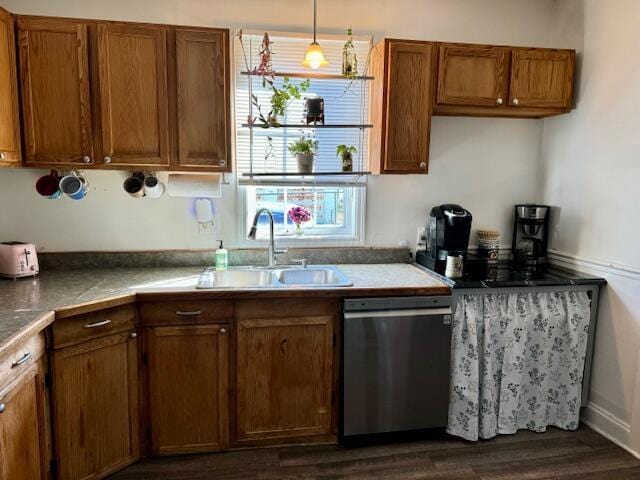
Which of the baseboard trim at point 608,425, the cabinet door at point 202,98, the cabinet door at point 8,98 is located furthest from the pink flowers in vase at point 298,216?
the baseboard trim at point 608,425

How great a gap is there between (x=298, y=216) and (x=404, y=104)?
0.94m

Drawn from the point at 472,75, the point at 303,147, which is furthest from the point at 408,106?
the point at 303,147

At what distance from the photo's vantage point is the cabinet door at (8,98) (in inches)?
82.0

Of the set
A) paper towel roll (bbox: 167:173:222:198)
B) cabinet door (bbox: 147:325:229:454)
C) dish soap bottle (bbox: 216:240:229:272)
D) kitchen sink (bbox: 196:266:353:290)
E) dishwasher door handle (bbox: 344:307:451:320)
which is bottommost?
cabinet door (bbox: 147:325:229:454)

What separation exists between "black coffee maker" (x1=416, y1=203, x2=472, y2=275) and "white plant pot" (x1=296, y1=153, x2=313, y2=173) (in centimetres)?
85

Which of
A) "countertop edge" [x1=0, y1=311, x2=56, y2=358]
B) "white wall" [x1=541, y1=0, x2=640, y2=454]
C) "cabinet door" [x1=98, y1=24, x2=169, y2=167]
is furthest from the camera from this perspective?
"white wall" [x1=541, y1=0, x2=640, y2=454]

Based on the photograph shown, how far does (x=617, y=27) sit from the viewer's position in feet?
7.97

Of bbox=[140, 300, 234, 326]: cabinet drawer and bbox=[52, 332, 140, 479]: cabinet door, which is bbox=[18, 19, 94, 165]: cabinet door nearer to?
bbox=[140, 300, 234, 326]: cabinet drawer

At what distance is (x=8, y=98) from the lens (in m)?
2.13

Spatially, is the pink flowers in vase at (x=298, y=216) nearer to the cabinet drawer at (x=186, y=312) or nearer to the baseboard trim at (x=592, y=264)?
the cabinet drawer at (x=186, y=312)

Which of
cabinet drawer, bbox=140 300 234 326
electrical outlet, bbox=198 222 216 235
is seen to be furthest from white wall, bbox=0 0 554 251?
cabinet drawer, bbox=140 300 234 326

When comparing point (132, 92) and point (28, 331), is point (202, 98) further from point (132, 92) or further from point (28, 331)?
point (28, 331)

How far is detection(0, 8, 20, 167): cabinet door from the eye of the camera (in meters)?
2.08

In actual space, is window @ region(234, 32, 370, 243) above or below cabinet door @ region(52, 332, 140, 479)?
above
